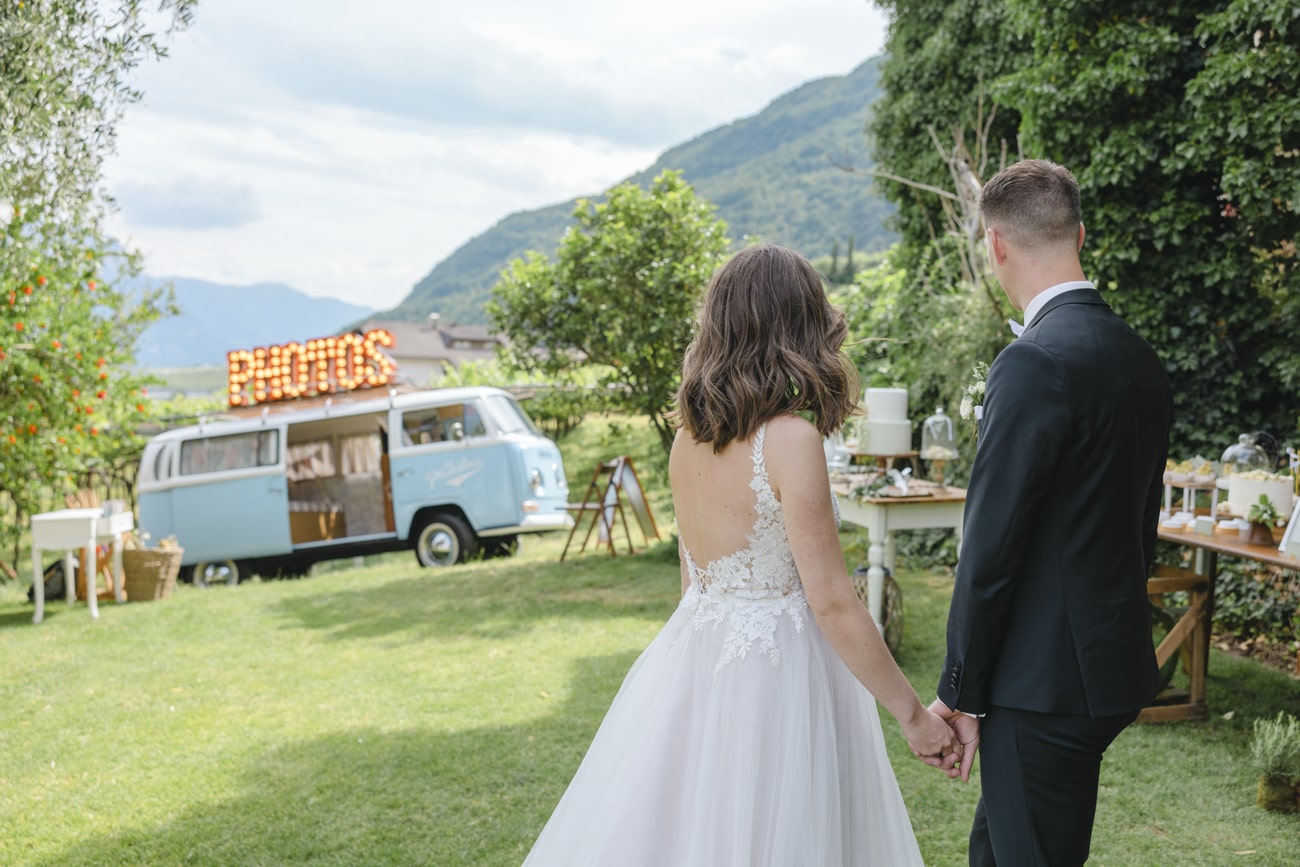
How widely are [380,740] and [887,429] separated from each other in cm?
373

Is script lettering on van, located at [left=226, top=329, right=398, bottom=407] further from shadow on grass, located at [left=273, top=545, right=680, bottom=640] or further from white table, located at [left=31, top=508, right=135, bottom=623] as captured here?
white table, located at [left=31, top=508, right=135, bottom=623]

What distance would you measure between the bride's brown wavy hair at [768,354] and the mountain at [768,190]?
145ft

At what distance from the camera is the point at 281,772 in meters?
4.78

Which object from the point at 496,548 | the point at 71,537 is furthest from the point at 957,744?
the point at 496,548

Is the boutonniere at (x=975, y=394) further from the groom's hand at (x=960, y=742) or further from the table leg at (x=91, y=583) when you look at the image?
the table leg at (x=91, y=583)

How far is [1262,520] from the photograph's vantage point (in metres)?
4.31

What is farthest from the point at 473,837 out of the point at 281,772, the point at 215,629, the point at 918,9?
the point at 918,9

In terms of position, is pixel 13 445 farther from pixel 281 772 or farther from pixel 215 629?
pixel 281 772

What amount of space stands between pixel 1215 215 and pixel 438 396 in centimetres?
856

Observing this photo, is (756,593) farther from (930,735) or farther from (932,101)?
(932,101)

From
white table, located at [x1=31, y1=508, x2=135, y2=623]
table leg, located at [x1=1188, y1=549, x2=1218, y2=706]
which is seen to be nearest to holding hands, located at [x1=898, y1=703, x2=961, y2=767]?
table leg, located at [x1=1188, y1=549, x2=1218, y2=706]

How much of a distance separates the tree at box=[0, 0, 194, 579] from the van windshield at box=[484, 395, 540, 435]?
14.7 ft

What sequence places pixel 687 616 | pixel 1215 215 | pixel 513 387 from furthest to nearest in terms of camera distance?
1. pixel 513 387
2. pixel 1215 215
3. pixel 687 616

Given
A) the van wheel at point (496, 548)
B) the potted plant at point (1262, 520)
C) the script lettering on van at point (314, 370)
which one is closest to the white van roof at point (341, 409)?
the script lettering on van at point (314, 370)
